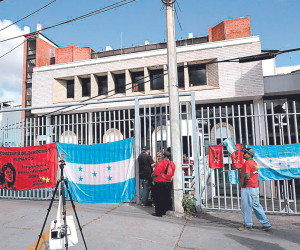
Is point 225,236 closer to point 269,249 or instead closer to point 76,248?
point 269,249

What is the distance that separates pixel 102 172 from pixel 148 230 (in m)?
2.97

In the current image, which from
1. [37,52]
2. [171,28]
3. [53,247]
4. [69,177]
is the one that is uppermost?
[37,52]

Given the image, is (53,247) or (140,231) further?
(140,231)

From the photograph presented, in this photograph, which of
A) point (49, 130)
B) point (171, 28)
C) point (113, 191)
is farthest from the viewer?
point (49, 130)

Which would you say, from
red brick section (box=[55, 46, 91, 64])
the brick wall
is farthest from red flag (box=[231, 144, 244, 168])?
red brick section (box=[55, 46, 91, 64])

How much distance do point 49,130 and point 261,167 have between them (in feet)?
22.8

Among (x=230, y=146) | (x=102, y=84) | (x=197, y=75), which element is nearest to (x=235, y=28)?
(x=197, y=75)

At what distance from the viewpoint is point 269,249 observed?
4.24m

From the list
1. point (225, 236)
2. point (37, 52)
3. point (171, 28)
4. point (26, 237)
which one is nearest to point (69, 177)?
point (26, 237)

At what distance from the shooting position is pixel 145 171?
23.4 feet

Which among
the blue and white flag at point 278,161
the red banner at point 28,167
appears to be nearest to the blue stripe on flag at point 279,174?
the blue and white flag at point 278,161

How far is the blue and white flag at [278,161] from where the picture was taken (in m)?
6.31

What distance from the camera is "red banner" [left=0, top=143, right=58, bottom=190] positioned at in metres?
8.00

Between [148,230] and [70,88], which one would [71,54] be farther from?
[148,230]
